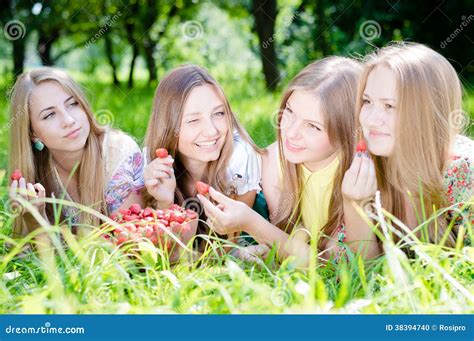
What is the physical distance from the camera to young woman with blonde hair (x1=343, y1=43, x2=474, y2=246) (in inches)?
70.3

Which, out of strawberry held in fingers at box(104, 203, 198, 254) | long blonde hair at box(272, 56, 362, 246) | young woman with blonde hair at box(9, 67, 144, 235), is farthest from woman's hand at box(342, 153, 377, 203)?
young woman with blonde hair at box(9, 67, 144, 235)

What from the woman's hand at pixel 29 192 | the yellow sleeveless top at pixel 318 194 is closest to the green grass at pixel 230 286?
the woman's hand at pixel 29 192

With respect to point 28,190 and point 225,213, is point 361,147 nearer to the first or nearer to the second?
point 225,213

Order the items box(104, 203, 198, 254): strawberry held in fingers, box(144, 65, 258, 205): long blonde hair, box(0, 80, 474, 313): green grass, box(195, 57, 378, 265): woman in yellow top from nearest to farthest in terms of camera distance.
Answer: box(0, 80, 474, 313): green grass → box(104, 203, 198, 254): strawberry held in fingers → box(195, 57, 378, 265): woman in yellow top → box(144, 65, 258, 205): long blonde hair

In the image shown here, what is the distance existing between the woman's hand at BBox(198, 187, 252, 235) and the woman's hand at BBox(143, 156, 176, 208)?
22cm

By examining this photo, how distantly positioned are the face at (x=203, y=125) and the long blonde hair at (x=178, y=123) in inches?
0.6

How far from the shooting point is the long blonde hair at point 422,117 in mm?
1784

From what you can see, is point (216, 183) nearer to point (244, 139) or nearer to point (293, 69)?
point (244, 139)

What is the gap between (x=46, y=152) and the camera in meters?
2.23

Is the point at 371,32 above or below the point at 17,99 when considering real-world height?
above

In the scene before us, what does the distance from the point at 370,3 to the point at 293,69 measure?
2.59 ft

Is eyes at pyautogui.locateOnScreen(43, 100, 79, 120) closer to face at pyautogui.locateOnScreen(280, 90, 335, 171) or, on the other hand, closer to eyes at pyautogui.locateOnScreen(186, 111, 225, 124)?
eyes at pyautogui.locateOnScreen(186, 111, 225, 124)

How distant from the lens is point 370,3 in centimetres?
528
